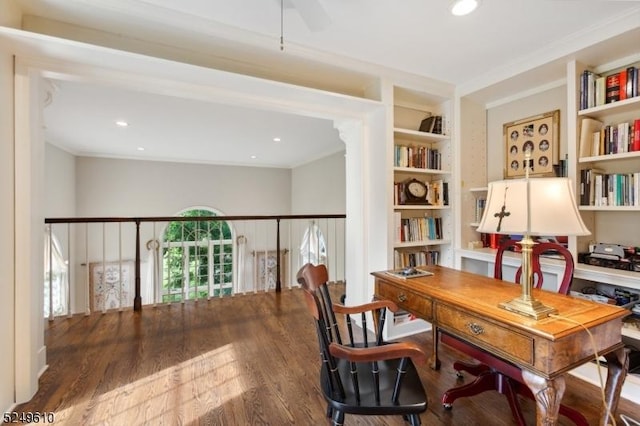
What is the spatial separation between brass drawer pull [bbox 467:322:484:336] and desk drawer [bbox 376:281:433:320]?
222mm

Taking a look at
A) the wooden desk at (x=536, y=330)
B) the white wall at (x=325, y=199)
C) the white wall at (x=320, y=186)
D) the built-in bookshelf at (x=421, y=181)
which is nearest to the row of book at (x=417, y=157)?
the built-in bookshelf at (x=421, y=181)

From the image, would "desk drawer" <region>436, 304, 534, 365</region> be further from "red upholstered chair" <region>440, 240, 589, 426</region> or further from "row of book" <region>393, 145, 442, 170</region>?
"row of book" <region>393, 145, 442, 170</region>

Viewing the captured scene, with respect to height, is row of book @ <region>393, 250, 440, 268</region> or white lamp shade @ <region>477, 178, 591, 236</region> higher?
white lamp shade @ <region>477, 178, 591, 236</region>

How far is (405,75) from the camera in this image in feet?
8.58

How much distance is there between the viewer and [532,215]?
3.80ft

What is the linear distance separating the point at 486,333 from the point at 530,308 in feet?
0.66

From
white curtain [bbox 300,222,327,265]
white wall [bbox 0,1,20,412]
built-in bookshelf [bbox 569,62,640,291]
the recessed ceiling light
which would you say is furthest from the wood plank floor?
white curtain [bbox 300,222,327,265]

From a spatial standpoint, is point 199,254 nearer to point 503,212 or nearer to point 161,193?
point 161,193

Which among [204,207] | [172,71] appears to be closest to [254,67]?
[172,71]

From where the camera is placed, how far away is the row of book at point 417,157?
2.76m

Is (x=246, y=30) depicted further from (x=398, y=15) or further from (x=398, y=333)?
(x=398, y=333)

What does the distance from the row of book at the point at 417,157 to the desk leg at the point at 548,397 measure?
6.41 ft

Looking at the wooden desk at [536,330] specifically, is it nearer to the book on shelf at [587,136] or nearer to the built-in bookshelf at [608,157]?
the built-in bookshelf at [608,157]

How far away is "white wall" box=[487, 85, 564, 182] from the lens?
245 centimetres
